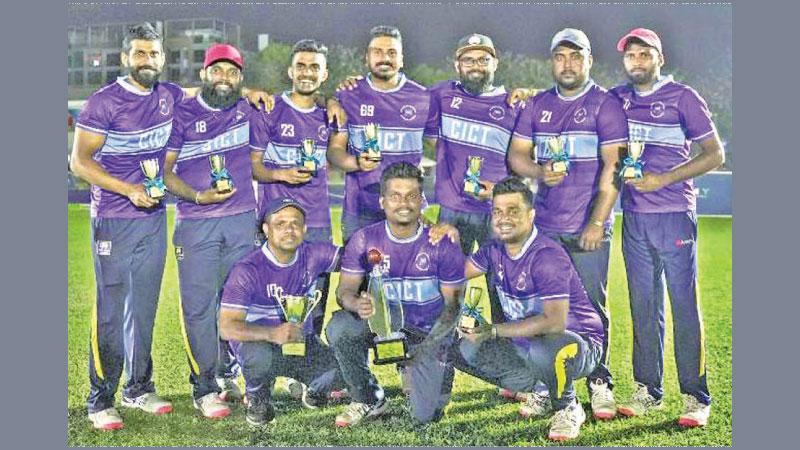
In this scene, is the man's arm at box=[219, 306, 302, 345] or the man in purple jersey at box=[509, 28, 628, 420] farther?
the man in purple jersey at box=[509, 28, 628, 420]

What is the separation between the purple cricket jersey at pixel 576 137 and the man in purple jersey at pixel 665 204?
143 mm

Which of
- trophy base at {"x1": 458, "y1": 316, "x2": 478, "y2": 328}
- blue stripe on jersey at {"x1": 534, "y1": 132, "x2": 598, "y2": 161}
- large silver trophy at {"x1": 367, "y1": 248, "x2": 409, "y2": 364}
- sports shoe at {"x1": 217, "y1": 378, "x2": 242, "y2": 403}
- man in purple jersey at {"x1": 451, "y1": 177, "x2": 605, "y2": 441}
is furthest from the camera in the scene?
Result: sports shoe at {"x1": 217, "y1": 378, "x2": 242, "y2": 403}

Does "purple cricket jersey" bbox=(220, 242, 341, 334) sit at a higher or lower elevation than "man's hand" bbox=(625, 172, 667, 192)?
lower

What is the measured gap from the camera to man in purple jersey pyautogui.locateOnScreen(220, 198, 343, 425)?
23.5 ft

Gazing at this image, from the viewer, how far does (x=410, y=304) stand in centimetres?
732

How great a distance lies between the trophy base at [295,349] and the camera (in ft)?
24.0

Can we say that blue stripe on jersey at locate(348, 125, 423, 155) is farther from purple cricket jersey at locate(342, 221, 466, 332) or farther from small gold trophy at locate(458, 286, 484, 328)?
small gold trophy at locate(458, 286, 484, 328)

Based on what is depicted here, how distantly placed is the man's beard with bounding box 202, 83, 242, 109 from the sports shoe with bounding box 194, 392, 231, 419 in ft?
6.84

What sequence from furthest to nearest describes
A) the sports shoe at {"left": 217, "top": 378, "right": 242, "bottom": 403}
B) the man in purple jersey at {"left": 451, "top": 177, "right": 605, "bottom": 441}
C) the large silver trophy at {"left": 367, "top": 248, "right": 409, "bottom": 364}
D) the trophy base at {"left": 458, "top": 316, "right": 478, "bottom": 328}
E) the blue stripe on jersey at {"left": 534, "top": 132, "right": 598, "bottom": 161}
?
the sports shoe at {"left": 217, "top": 378, "right": 242, "bottom": 403}
the blue stripe on jersey at {"left": 534, "top": 132, "right": 598, "bottom": 161}
the large silver trophy at {"left": 367, "top": 248, "right": 409, "bottom": 364}
the trophy base at {"left": 458, "top": 316, "right": 478, "bottom": 328}
the man in purple jersey at {"left": 451, "top": 177, "right": 605, "bottom": 441}

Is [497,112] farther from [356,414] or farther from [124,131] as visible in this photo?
[124,131]

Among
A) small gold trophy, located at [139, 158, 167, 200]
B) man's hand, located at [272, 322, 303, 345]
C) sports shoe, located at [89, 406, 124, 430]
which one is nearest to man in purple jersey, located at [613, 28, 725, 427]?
man's hand, located at [272, 322, 303, 345]

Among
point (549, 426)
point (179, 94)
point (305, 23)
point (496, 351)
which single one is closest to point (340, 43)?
point (305, 23)

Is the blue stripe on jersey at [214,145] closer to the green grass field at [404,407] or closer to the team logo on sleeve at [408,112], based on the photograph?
the green grass field at [404,407]

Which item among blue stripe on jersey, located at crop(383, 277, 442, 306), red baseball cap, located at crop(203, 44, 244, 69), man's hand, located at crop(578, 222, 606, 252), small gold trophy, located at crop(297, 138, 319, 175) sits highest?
red baseball cap, located at crop(203, 44, 244, 69)
